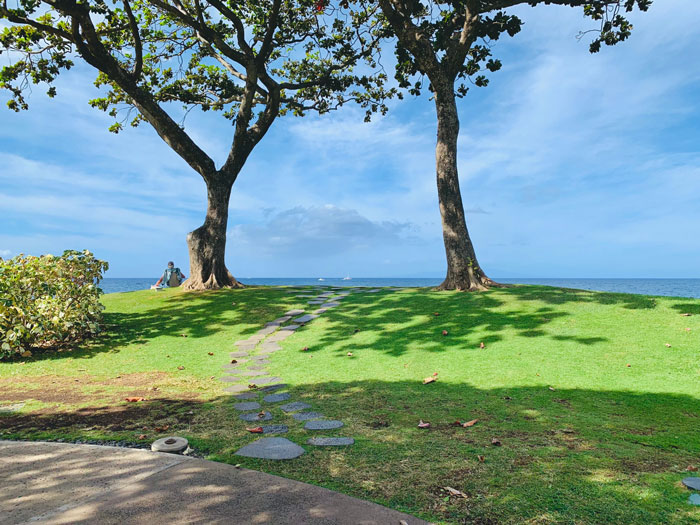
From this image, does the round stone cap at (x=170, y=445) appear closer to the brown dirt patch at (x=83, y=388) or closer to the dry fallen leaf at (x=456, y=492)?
the brown dirt patch at (x=83, y=388)

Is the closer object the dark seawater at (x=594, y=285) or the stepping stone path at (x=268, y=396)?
A: the stepping stone path at (x=268, y=396)

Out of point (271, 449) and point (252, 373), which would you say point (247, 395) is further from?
point (271, 449)

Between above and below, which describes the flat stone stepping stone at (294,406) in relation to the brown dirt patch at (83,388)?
above

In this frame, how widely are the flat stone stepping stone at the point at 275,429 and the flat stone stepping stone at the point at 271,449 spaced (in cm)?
27

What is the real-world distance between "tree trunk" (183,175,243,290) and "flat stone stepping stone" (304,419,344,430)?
11356mm

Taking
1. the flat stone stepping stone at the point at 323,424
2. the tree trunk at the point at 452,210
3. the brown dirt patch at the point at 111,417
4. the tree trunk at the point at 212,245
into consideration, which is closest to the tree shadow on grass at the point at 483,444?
the brown dirt patch at the point at 111,417

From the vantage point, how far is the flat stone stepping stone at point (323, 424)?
446cm

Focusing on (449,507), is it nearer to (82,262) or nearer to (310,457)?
(310,457)

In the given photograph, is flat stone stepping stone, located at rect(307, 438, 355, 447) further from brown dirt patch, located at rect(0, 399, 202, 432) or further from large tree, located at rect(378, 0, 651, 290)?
large tree, located at rect(378, 0, 651, 290)

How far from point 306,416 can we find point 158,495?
2174 mm

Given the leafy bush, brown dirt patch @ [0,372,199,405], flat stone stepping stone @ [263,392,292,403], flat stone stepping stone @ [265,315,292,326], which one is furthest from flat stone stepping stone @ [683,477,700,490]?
the leafy bush

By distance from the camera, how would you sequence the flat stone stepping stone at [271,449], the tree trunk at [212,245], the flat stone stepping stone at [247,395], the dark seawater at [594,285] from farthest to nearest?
1. the dark seawater at [594,285]
2. the tree trunk at [212,245]
3. the flat stone stepping stone at [247,395]
4. the flat stone stepping stone at [271,449]

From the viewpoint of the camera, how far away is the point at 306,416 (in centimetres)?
485

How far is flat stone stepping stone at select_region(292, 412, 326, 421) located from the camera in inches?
188
